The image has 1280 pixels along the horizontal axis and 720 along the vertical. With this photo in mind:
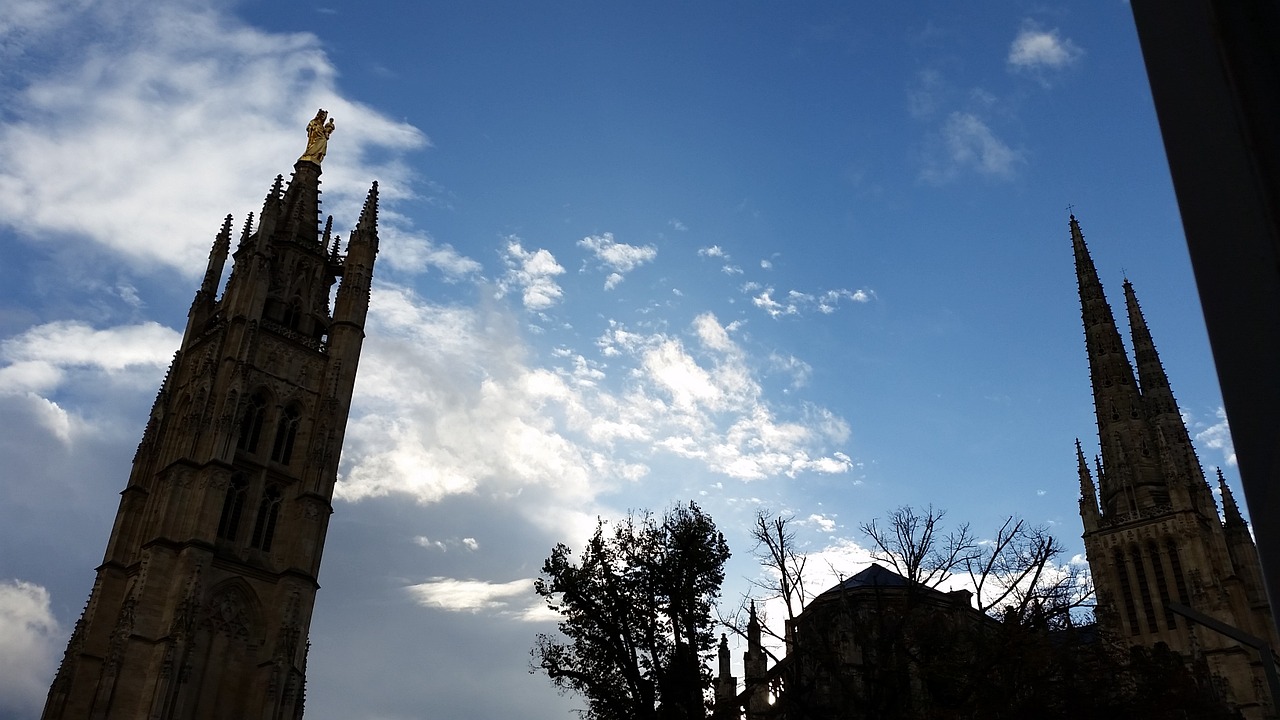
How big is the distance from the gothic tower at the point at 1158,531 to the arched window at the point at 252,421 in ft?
151

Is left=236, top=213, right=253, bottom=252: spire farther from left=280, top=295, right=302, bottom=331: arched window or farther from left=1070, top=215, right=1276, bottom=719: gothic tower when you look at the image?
left=1070, top=215, right=1276, bottom=719: gothic tower

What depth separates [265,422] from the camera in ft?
140

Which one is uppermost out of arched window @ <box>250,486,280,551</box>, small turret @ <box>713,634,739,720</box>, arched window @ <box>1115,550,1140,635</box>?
arched window @ <box>1115,550,1140,635</box>

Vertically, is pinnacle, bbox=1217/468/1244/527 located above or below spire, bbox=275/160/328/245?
below

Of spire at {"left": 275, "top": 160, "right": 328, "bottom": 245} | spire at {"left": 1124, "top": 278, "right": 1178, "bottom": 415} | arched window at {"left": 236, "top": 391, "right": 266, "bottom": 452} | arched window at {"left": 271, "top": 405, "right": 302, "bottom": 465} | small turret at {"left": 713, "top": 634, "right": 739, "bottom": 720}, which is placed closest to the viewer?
small turret at {"left": 713, "top": 634, "right": 739, "bottom": 720}

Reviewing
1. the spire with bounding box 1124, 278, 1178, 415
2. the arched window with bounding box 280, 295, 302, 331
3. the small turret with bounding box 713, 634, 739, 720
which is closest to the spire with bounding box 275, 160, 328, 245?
the arched window with bounding box 280, 295, 302, 331

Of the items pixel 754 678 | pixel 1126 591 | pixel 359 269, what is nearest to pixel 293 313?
pixel 359 269

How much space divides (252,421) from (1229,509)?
65.3m

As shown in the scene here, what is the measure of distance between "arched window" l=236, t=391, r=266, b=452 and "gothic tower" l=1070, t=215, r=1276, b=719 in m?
45.9

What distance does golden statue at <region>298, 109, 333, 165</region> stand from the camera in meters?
54.9

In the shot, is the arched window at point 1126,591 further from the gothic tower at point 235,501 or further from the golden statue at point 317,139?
the golden statue at point 317,139

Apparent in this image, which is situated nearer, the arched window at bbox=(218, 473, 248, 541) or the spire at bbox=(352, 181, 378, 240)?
the arched window at bbox=(218, 473, 248, 541)

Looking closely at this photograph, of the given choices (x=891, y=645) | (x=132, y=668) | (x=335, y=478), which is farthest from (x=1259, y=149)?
(x=335, y=478)

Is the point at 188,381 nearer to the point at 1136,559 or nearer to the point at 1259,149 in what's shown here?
the point at 1259,149
